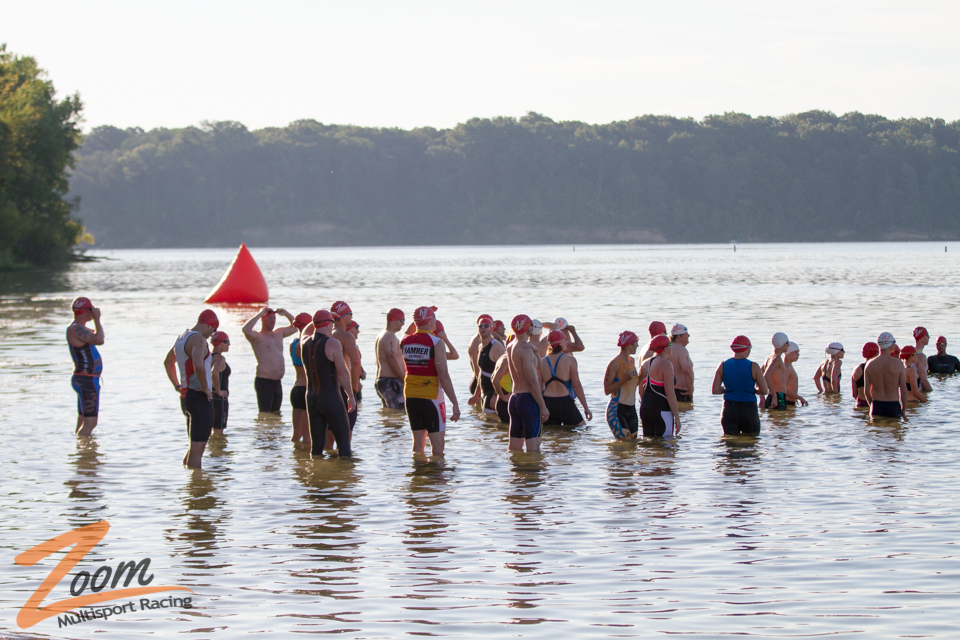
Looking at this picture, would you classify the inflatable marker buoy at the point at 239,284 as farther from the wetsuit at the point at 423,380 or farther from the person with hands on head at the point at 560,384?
the wetsuit at the point at 423,380

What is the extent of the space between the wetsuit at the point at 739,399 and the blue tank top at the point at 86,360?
741 centimetres

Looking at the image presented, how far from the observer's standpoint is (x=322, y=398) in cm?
1133

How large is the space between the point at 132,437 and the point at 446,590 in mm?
7651

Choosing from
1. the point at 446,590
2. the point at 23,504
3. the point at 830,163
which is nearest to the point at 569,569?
the point at 446,590

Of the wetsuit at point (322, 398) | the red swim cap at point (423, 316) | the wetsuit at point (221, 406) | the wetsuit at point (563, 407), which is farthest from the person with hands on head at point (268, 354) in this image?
the wetsuit at point (563, 407)

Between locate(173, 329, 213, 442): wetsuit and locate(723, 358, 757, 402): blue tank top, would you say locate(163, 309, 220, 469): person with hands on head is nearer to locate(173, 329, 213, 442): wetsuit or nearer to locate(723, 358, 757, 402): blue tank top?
locate(173, 329, 213, 442): wetsuit

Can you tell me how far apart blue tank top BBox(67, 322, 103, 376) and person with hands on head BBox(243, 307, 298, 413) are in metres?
1.76

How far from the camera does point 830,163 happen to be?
17962 centimetres

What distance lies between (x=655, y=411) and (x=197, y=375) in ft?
17.4

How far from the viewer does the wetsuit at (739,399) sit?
1298 centimetres

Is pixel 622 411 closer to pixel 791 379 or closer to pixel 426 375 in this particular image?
pixel 426 375

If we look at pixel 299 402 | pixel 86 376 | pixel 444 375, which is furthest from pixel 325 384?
pixel 86 376

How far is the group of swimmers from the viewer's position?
11.2m

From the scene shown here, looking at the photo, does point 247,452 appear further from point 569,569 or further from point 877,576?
point 877,576
